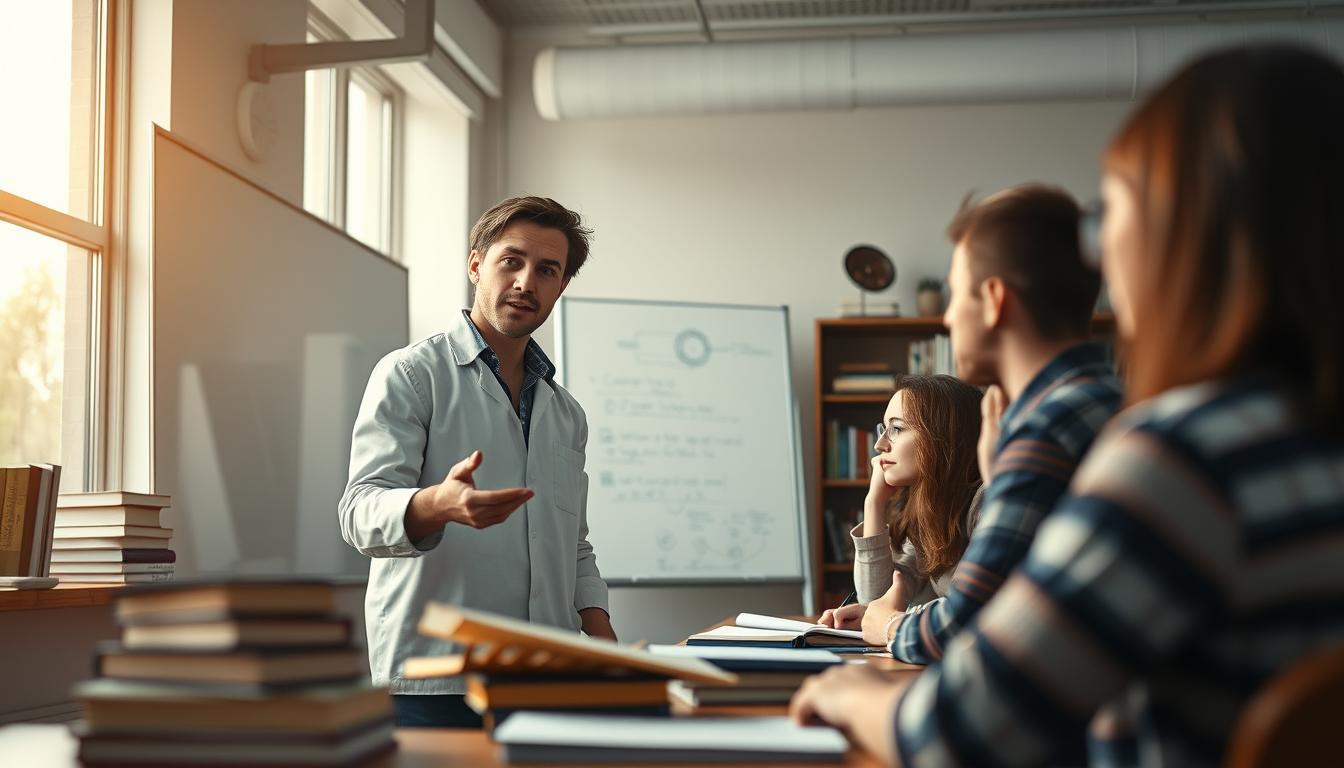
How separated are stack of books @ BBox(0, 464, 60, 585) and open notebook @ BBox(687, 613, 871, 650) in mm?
1335

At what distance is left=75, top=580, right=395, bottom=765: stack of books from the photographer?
91 centimetres

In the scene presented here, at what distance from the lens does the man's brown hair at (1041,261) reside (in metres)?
1.25

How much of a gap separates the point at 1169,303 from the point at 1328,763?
0.28m

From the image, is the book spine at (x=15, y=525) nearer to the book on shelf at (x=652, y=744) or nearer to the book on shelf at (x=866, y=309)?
the book on shelf at (x=652, y=744)

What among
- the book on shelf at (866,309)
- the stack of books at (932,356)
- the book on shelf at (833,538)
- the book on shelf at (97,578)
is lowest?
the book on shelf at (833,538)

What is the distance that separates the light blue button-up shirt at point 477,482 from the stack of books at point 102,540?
1.98 ft

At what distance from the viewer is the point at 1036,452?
1.21 meters

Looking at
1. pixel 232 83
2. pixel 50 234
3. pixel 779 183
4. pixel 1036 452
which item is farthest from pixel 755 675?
pixel 779 183

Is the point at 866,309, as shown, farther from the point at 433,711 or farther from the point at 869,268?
the point at 433,711

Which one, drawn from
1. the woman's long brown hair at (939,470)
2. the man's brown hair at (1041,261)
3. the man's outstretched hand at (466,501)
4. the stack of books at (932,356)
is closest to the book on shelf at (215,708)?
the man's outstretched hand at (466,501)

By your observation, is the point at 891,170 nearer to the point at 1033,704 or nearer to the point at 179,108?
the point at 179,108

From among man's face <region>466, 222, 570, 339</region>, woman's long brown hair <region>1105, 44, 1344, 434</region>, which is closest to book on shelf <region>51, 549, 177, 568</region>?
man's face <region>466, 222, 570, 339</region>

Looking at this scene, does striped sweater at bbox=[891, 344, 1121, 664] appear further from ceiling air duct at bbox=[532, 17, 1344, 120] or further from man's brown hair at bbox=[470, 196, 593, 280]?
ceiling air duct at bbox=[532, 17, 1344, 120]

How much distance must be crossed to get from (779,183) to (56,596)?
13.8 ft
